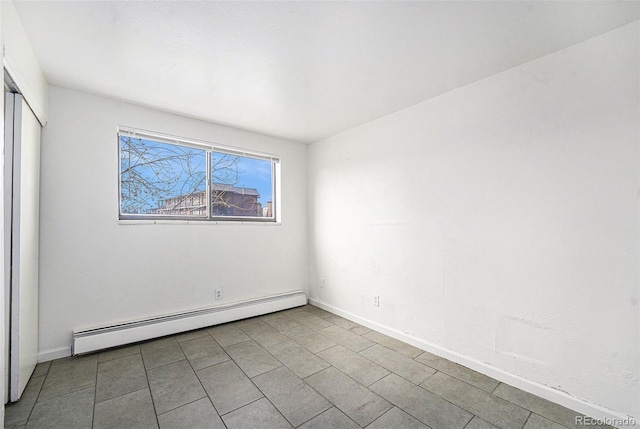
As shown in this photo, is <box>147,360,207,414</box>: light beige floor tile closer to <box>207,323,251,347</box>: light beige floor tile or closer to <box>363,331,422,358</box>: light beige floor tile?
<box>207,323,251,347</box>: light beige floor tile

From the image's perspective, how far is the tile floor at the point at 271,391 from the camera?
67.8 inches

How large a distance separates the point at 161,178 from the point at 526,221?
3440 mm

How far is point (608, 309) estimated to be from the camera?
1717 millimetres

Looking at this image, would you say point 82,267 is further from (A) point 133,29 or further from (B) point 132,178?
(A) point 133,29

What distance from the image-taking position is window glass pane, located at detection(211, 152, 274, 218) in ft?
11.5

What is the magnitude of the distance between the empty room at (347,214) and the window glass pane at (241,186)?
7cm

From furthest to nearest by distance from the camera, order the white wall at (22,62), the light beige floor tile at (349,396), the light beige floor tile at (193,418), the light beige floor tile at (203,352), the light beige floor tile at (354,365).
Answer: the light beige floor tile at (203,352) < the light beige floor tile at (354,365) < the light beige floor tile at (349,396) < the light beige floor tile at (193,418) < the white wall at (22,62)

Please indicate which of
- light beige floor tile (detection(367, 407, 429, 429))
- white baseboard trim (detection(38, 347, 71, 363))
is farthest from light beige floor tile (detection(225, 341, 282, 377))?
white baseboard trim (detection(38, 347, 71, 363))

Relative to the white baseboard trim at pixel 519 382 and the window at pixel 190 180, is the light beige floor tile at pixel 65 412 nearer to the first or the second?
the window at pixel 190 180

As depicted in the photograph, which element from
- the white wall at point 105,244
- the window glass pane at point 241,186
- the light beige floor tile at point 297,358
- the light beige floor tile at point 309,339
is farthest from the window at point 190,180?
the light beige floor tile at point 297,358

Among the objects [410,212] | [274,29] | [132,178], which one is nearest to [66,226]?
[132,178]

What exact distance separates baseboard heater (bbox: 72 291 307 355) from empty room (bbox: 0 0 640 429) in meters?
0.03

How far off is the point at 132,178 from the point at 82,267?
0.95m

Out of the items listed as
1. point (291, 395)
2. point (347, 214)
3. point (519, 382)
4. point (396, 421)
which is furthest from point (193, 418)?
point (347, 214)
